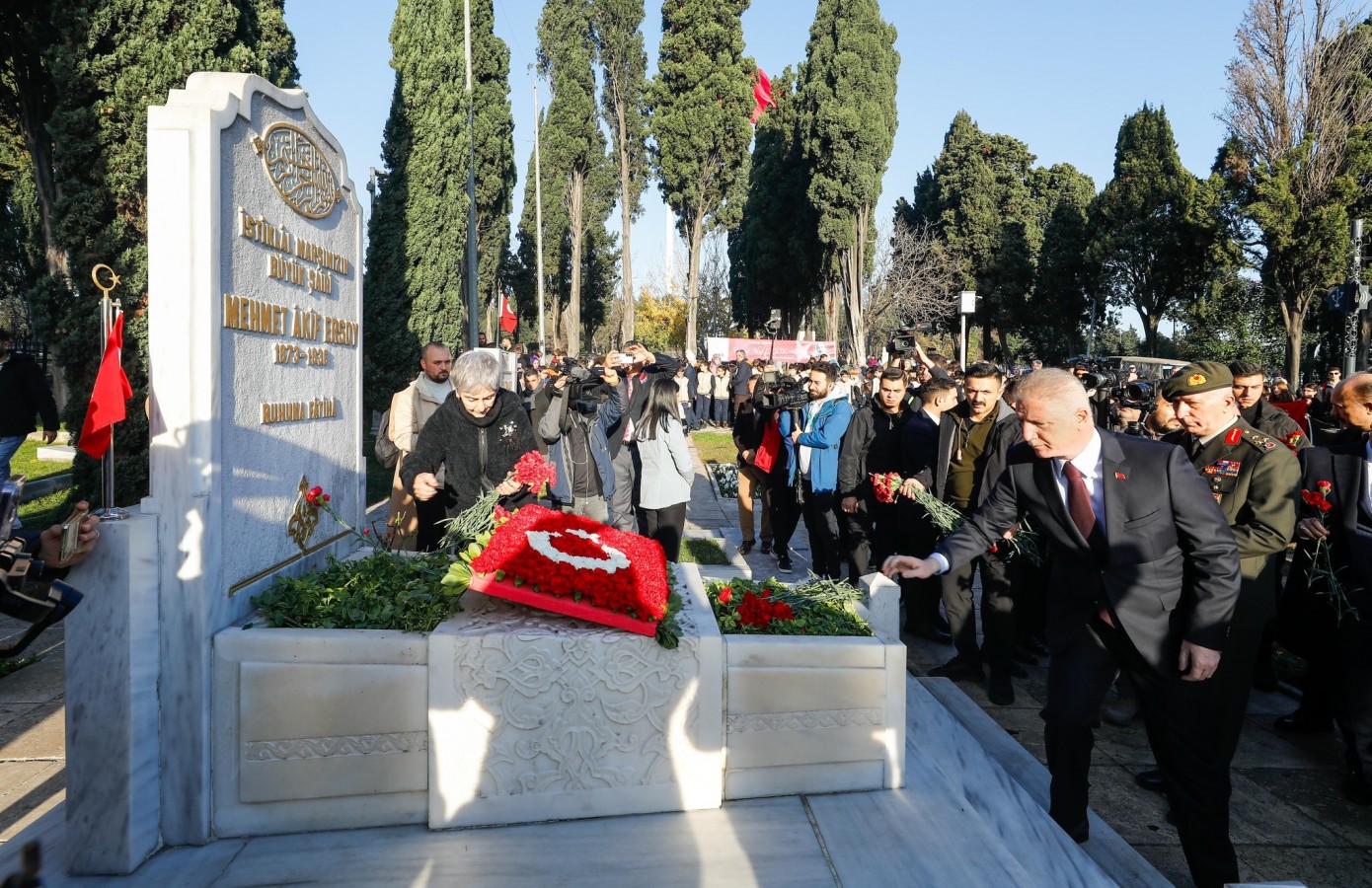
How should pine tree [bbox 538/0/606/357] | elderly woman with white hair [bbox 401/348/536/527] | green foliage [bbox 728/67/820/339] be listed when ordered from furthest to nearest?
pine tree [bbox 538/0/606/357] → green foliage [bbox 728/67/820/339] → elderly woman with white hair [bbox 401/348/536/527]

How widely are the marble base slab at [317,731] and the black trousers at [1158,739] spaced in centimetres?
245

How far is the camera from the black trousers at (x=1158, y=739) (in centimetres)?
321

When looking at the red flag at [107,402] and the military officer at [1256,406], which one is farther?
the military officer at [1256,406]

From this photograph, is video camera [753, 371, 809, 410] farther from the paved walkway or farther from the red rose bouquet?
the red rose bouquet

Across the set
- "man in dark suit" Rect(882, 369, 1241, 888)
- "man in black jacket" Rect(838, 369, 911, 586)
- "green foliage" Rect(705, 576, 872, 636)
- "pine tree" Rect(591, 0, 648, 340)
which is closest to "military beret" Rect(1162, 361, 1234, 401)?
"man in dark suit" Rect(882, 369, 1241, 888)

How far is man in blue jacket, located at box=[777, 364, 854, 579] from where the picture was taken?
7.50 meters

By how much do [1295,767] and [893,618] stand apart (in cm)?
230

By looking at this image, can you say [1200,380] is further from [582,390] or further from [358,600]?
[582,390]

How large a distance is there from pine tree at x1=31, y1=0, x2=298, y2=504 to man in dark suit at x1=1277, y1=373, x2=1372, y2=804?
9.05 meters

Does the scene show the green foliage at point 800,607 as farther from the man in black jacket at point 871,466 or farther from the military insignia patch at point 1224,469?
the man in black jacket at point 871,466

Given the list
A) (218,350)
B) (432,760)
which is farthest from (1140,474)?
(218,350)

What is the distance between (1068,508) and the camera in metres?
3.44

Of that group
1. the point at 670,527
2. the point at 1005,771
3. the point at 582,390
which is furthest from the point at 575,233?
the point at 1005,771

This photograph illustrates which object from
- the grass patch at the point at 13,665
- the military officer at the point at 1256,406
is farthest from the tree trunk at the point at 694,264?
the grass patch at the point at 13,665
